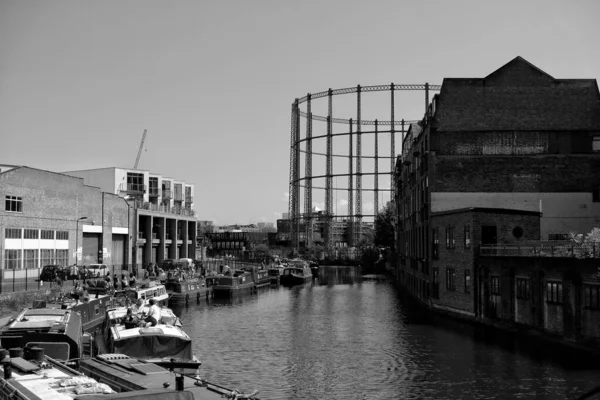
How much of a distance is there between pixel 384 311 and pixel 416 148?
20234mm

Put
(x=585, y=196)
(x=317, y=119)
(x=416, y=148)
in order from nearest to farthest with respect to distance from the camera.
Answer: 1. (x=585, y=196)
2. (x=416, y=148)
3. (x=317, y=119)

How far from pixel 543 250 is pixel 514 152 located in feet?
63.0

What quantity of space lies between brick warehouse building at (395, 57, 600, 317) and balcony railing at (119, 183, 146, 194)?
55.1m

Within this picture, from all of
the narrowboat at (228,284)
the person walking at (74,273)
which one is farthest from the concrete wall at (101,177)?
the person walking at (74,273)

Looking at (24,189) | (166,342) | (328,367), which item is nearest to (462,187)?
(328,367)

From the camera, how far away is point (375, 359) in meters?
33.5

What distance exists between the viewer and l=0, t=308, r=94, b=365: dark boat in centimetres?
2311

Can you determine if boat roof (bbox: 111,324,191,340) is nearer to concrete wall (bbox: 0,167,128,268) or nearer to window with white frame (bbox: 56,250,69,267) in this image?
concrete wall (bbox: 0,167,128,268)

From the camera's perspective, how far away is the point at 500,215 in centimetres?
4538

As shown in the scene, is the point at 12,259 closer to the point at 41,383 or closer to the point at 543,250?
the point at 543,250

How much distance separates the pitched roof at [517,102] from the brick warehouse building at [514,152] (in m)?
0.08

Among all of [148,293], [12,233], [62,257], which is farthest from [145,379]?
[62,257]

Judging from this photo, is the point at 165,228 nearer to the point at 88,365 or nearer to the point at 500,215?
the point at 500,215

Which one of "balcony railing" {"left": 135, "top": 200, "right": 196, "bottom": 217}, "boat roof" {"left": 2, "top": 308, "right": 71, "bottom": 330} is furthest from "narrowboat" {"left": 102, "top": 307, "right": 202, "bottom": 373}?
"balcony railing" {"left": 135, "top": 200, "right": 196, "bottom": 217}
